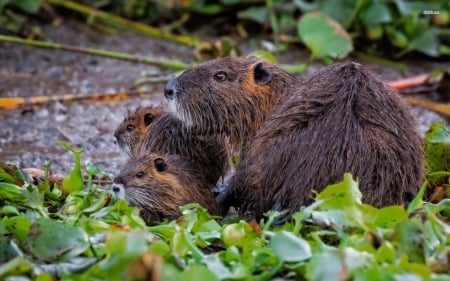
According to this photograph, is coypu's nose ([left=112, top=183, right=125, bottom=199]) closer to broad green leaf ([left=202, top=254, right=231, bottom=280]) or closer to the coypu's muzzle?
the coypu's muzzle

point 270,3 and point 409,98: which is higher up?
point 270,3

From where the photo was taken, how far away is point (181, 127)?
14.8 feet

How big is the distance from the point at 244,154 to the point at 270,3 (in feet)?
11.7

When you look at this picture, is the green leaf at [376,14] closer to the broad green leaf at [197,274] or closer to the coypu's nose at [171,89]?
the coypu's nose at [171,89]

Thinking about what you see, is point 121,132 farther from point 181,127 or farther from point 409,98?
point 409,98

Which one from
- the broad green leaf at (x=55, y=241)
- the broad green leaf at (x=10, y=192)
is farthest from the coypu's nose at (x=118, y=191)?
the broad green leaf at (x=55, y=241)

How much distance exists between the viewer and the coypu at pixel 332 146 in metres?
3.82

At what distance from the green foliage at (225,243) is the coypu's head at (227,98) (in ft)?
2.23

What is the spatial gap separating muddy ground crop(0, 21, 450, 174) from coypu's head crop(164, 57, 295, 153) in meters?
0.79

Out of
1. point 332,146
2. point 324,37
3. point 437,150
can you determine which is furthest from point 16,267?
point 324,37

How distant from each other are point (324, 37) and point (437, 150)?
2.27 meters

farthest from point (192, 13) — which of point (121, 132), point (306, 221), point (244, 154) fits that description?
point (306, 221)

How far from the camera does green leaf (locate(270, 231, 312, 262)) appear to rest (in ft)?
10.4

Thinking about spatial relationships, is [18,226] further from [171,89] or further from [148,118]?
[148,118]
